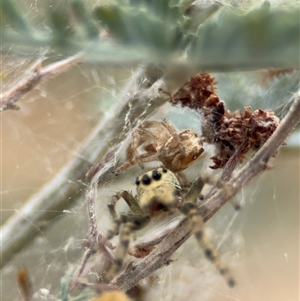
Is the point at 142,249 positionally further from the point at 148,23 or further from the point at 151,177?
the point at 148,23

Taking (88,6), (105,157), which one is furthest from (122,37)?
(105,157)

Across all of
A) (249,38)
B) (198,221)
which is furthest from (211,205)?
(249,38)

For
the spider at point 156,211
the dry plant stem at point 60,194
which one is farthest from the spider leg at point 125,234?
the dry plant stem at point 60,194

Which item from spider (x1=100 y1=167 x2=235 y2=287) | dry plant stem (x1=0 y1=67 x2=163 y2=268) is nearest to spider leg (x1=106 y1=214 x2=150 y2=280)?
spider (x1=100 y1=167 x2=235 y2=287)

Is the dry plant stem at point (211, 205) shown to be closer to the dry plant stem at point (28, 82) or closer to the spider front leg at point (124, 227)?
the spider front leg at point (124, 227)

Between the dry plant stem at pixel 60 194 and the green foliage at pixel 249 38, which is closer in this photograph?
the green foliage at pixel 249 38

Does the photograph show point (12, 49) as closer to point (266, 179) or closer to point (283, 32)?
point (283, 32)

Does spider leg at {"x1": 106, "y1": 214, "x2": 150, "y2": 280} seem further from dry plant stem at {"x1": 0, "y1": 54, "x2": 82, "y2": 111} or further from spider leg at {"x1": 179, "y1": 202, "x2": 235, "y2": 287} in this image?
dry plant stem at {"x1": 0, "y1": 54, "x2": 82, "y2": 111}
